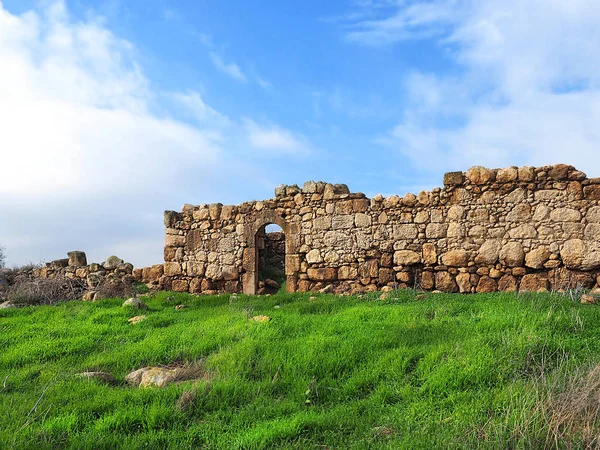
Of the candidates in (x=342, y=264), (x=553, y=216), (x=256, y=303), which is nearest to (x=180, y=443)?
(x=256, y=303)

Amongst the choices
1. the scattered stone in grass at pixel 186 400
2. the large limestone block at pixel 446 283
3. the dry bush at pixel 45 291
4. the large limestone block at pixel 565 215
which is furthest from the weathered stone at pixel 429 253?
the dry bush at pixel 45 291

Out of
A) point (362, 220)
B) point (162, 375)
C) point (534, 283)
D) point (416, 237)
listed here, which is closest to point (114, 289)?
point (362, 220)

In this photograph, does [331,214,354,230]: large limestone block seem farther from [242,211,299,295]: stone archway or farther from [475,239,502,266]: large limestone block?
[475,239,502,266]: large limestone block

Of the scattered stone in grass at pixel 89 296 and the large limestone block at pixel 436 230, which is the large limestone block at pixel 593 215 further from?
the scattered stone in grass at pixel 89 296

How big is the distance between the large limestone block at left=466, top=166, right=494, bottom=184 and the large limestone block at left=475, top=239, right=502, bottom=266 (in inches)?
50.8

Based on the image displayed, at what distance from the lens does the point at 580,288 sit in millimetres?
9281

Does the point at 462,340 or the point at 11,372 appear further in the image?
the point at 11,372

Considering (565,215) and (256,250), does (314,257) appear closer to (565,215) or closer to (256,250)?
(256,250)

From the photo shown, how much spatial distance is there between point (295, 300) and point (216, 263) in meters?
3.25

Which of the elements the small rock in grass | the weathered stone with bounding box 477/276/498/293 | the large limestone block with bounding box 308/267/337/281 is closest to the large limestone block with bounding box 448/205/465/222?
the weathered stone with bounding box 477/276/498/293

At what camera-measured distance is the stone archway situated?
40.2 feet

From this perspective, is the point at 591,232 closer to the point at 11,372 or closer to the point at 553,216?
the point at 553,216

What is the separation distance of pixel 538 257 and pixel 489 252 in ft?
3.07

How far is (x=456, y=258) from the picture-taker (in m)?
10.6
